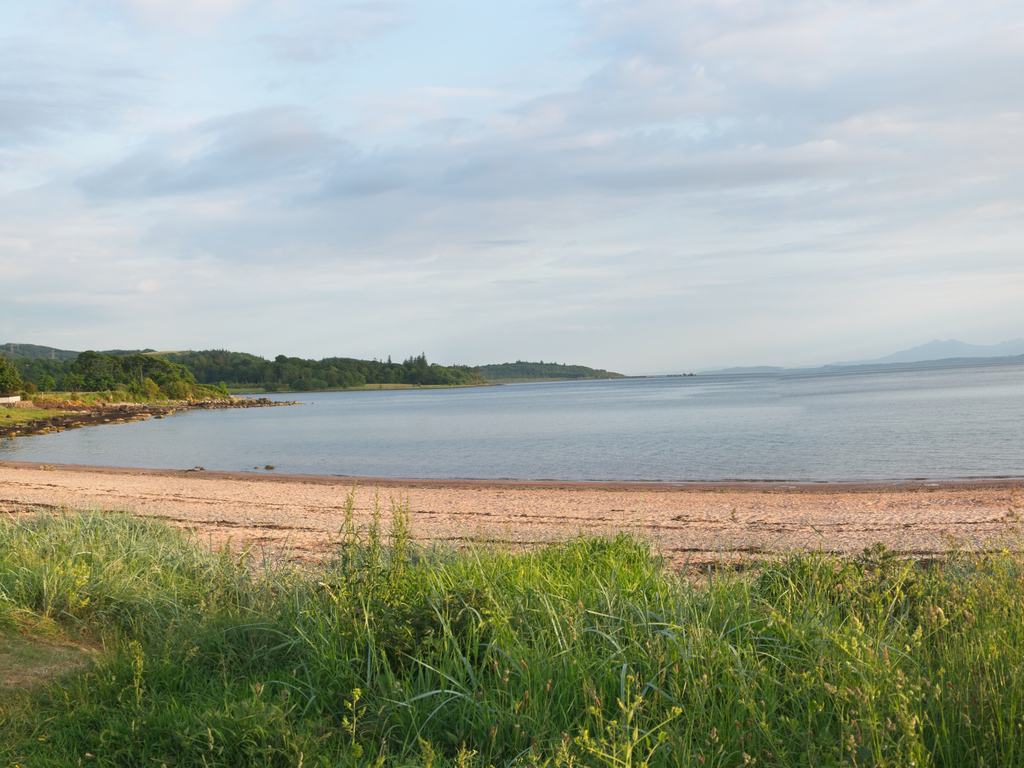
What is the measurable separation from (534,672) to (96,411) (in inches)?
3551

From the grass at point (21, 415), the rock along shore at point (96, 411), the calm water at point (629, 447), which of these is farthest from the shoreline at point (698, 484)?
the grass at point (21, 415)

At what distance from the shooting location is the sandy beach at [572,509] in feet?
36.6

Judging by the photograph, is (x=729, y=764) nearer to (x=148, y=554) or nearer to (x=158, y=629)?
(x=158, y=629)

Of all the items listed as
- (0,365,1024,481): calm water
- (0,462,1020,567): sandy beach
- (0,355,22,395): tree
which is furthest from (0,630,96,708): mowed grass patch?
(0,355,22,395): tree

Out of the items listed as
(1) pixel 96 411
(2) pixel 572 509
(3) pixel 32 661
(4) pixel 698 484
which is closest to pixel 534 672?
(3) pixel 32 661

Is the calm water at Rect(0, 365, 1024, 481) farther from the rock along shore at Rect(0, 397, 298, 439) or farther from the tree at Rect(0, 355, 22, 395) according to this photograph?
the tree at Rect(0, 355, 22, 395)

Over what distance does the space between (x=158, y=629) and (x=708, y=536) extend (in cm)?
918

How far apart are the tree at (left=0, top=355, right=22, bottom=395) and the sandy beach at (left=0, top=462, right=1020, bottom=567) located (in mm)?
59395

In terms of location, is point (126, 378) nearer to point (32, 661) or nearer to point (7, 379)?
point (7, 379)

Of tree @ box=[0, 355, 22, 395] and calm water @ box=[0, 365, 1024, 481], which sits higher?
tree @ box=[0, 355, 22, 395]

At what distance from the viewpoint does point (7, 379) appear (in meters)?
73.2

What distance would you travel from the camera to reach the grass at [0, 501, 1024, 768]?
121 inches

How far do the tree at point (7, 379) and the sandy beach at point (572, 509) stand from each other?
59395 millimetres

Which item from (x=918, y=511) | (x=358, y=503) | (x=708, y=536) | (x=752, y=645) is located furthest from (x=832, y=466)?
(x=752, y=645)
